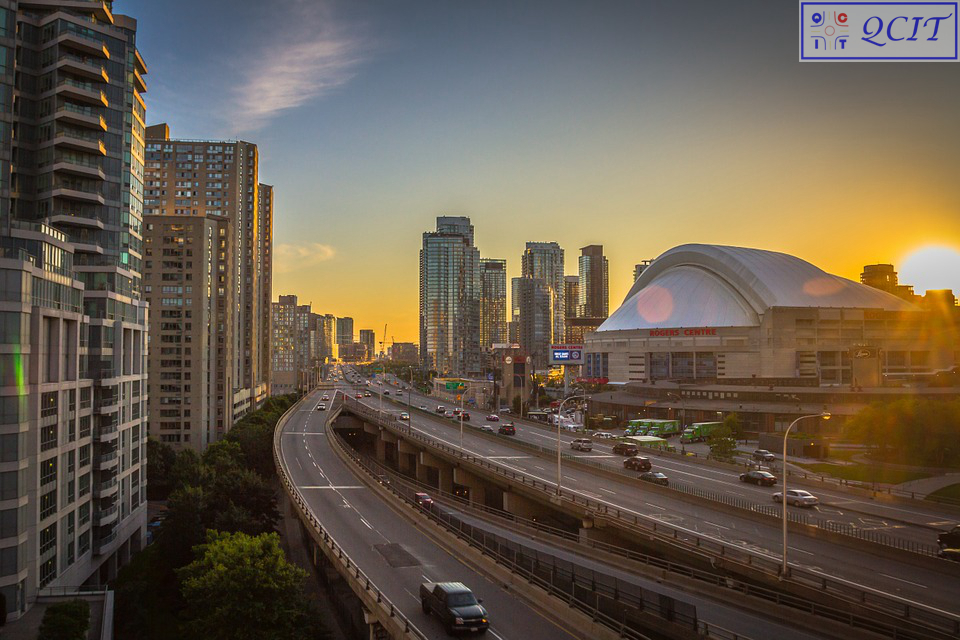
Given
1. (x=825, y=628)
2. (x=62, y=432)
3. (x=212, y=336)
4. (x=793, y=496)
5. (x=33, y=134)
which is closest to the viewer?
(x=825, y=628)

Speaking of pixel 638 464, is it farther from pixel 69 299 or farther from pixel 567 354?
pixel 567 354

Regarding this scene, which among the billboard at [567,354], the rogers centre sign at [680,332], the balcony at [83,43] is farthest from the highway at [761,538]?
the billboard at [567,354]

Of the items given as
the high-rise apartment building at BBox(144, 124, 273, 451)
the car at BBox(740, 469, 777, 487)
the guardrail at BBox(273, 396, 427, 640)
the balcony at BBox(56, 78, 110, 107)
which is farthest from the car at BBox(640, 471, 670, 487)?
the high-rise apartment building at BBox(144, 124, 273, 451)

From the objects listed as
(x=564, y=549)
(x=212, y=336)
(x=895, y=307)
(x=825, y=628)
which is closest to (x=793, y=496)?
(x=564, y=549)

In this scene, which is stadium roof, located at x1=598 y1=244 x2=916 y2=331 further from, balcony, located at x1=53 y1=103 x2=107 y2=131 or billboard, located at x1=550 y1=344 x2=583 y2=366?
balcony, located at x1=53 y1=103 x2=107 y2=131

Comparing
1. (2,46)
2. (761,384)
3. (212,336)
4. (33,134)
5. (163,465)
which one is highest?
(2,46)

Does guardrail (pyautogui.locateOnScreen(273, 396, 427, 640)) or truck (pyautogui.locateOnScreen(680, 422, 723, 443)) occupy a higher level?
guardrail (pyautogui.locateOnScreen(273, 396, 427, 640))

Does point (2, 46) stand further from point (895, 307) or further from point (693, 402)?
point (895, 307)
